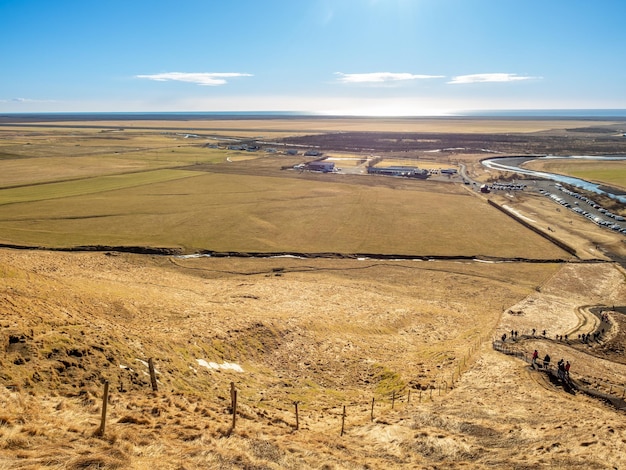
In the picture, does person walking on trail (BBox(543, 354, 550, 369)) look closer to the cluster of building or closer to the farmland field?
the cluster of building

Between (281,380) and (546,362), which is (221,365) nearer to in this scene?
(281,380)

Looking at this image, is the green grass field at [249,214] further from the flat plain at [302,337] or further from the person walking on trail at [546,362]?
the person walking on trail at [546,362]

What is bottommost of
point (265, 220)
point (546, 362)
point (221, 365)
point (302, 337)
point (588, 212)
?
point (546, 362)

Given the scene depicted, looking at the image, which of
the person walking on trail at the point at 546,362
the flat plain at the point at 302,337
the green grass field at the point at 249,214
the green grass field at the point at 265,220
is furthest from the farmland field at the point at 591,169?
the person walking on trail at the point at 546,362

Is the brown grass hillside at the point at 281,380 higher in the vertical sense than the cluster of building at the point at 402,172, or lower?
lower

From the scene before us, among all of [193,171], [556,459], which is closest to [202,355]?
[556,459]

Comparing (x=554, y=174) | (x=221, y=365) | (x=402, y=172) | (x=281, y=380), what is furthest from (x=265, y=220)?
(x=554, y=174)
